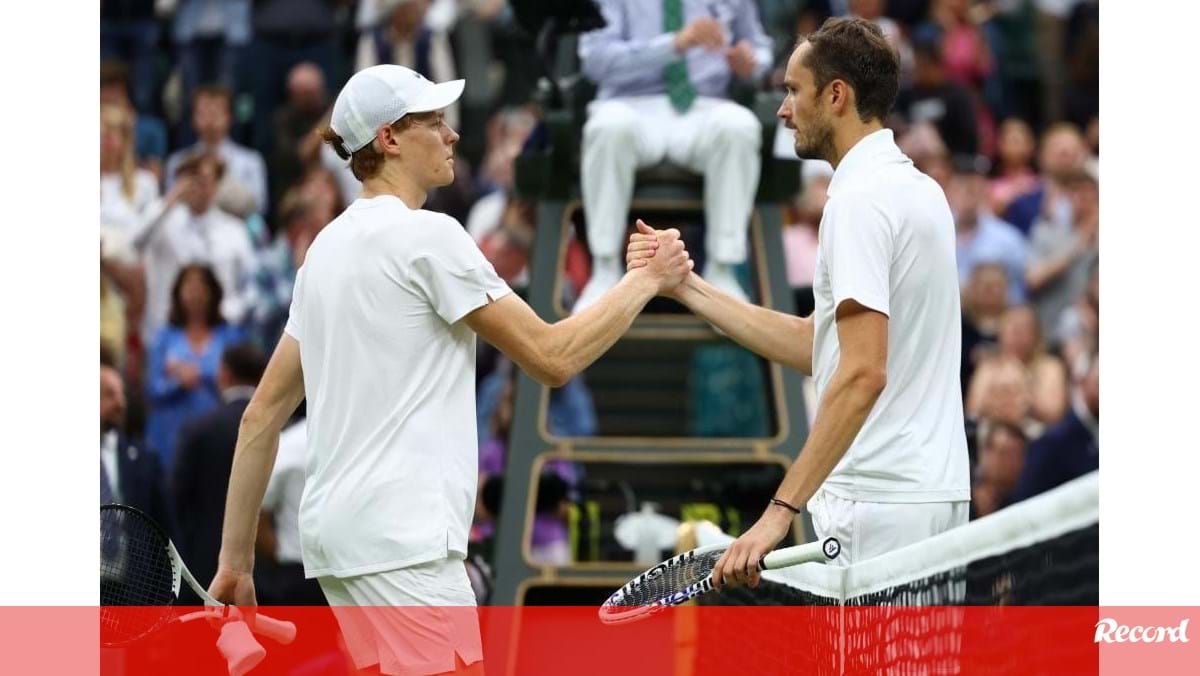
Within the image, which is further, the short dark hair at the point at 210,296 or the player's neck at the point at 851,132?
the short dark hair at the point at 210,296

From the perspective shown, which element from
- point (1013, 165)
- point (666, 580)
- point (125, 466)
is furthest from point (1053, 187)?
point (666, 580)

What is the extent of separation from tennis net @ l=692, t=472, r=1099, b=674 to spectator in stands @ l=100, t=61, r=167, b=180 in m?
8.90

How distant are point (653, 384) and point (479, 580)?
6.89 feet

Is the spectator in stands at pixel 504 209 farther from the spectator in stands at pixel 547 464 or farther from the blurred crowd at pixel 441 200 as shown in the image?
the spectator in stands at pixel 547 464

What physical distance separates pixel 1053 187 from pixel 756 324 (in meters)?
8.70

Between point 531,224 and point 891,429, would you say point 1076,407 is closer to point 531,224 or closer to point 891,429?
point 531,224

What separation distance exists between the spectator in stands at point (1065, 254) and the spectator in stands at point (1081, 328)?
0.08 meters

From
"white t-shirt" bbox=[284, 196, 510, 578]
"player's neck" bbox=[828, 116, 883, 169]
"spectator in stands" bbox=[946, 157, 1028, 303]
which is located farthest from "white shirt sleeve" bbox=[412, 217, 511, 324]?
"spectator in stands" bbox=[946, 157, 1028, 303]

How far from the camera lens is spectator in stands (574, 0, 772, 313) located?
372 inches

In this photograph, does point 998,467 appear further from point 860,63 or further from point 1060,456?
point 860,63

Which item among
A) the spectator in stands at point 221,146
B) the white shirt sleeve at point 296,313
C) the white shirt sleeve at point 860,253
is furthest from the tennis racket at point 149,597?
the spectator in stands at point 221,146

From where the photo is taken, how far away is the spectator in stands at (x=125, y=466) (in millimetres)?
9531

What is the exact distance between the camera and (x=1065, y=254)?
13.5m

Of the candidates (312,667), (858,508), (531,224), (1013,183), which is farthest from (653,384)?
(858,508)
